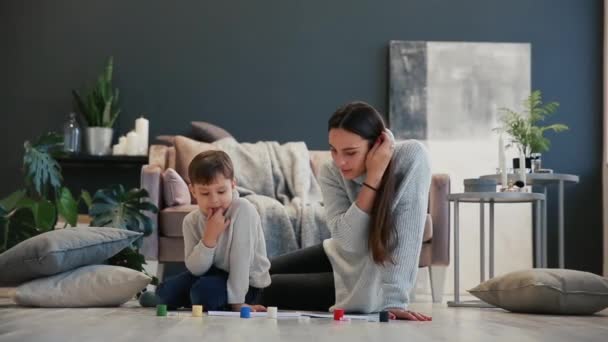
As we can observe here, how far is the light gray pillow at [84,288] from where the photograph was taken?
317 cm

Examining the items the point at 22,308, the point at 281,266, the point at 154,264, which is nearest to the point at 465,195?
the point at 281,266

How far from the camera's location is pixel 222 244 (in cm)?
303

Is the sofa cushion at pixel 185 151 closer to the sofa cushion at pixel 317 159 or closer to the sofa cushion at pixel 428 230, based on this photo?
the sofa cushion at pixel 317 159

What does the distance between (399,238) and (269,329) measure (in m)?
0.66

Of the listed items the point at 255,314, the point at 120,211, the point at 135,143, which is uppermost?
the point at 135,143

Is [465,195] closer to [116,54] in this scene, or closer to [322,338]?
[322,338]

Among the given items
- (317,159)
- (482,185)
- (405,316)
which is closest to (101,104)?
(317,159)

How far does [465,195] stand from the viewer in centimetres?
Result: 415

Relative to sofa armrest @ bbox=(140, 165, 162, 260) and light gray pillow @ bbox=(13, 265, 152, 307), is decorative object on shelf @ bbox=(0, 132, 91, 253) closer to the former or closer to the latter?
sofa armrest @ bbox=(140, 165, 162, 260)

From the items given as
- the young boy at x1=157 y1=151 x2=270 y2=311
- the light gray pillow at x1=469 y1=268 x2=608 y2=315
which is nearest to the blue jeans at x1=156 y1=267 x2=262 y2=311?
the young boy at x1=157 y1=151 x2=270 y2=311

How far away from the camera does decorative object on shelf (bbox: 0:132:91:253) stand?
4.08m

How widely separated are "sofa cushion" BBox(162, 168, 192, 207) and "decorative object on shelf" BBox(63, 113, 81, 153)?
114 centimetres

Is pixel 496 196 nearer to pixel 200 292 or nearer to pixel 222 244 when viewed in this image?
pixel 222 244

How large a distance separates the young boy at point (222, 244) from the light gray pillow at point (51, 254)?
458mm
